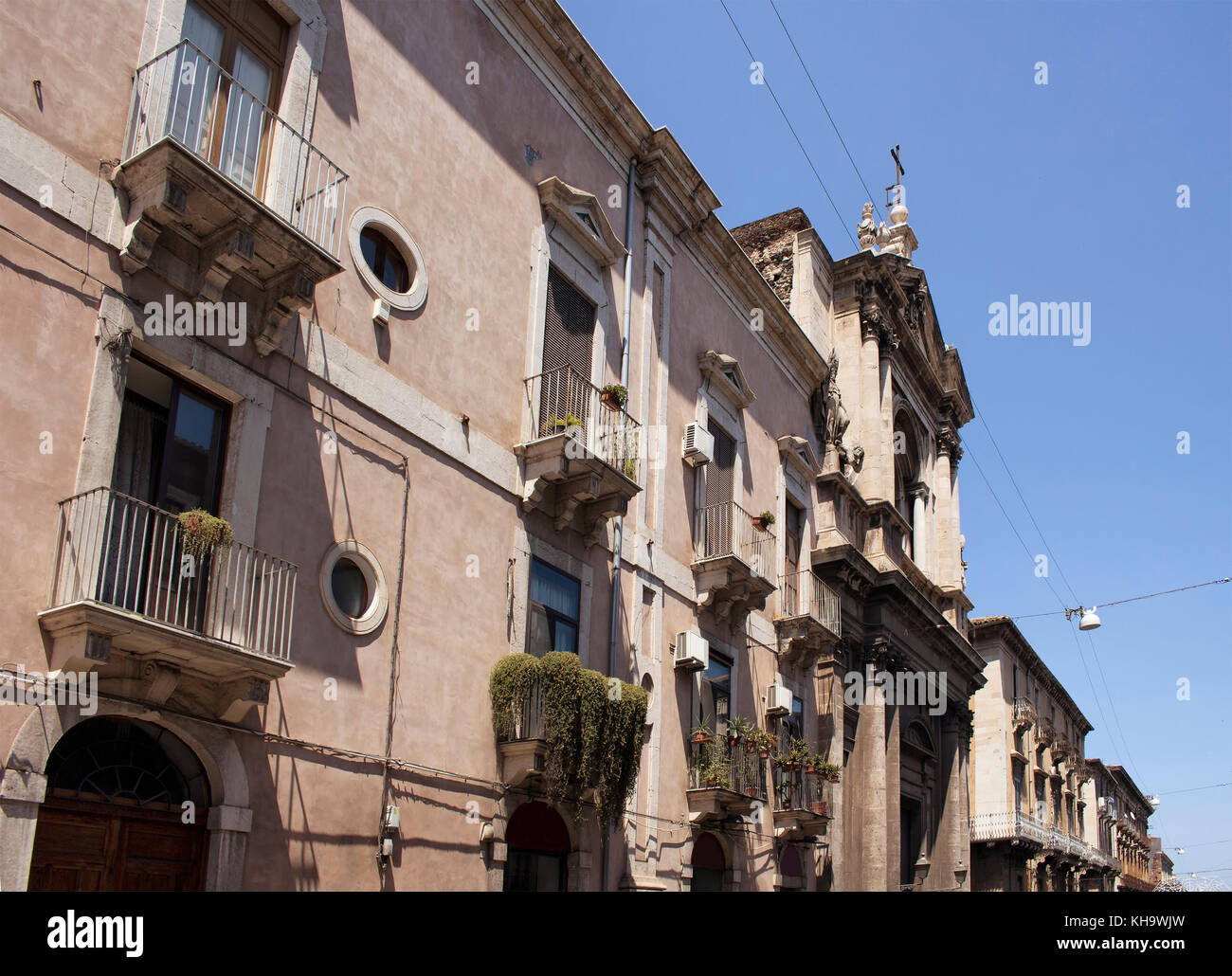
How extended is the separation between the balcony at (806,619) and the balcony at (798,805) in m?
2.31

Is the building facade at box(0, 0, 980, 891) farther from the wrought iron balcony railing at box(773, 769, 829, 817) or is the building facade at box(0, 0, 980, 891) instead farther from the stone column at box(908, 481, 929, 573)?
the stone column at box(908, 481, 929, 573)

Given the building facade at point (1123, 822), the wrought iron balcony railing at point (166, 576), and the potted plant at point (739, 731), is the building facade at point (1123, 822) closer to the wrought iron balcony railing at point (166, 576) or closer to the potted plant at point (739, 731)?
the potted plant at point (739, 731)

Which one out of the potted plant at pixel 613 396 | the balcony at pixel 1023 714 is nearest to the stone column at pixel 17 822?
the potted plant at pixel 613 396

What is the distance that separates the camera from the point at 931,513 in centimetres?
3356

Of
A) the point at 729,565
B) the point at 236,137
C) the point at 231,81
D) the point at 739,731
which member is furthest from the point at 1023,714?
the point at 231,81

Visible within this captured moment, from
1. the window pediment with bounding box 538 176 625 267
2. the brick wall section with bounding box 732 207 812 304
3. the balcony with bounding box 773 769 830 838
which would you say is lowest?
the balcony with bounding box 773 769 830 838

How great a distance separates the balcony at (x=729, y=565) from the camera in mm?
18234

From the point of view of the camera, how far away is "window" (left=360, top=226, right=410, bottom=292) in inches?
488

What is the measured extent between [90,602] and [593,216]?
10.4 metres

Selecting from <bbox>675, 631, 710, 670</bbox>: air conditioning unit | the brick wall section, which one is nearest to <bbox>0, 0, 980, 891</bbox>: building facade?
<bbox>675, 631, 710, 670</bbox>: air conditioning unit

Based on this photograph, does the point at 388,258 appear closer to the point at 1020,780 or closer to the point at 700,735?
the point at 700,735

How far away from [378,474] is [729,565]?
25.1 ft
